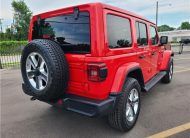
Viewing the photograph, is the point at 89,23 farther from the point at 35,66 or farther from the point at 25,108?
the point at 25,108

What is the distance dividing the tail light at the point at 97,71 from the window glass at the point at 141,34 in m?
1.47

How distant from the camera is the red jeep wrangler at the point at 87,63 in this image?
266 centimetres

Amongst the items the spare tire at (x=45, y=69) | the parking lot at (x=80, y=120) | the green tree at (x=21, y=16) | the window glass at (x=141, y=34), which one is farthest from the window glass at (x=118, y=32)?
the green tree at (x=21, y=16)

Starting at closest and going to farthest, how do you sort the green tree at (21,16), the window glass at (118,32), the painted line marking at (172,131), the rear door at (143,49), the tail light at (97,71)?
the tail light at (97,71), the window glass at (118,32), the painted line marking at (172,131), the rear door at (143,49), the green tree at (21,16)

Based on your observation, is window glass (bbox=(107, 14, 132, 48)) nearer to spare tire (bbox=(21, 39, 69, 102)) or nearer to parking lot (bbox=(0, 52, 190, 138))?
spare tire (bbox=(21, 39, 69, 102))

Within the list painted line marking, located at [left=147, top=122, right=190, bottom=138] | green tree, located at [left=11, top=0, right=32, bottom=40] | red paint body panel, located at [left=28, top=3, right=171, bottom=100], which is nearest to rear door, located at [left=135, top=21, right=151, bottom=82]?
red paint body panel, located at [left=28, top=3, right=171, bottom=100]

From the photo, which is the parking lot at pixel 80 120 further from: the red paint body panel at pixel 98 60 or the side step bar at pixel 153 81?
the red paint body panel at pixel 98 60

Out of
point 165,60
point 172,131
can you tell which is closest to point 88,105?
point 172,131

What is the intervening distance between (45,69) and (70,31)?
691mm

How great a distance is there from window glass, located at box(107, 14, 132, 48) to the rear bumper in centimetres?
84

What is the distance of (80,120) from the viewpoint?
3.64 metres

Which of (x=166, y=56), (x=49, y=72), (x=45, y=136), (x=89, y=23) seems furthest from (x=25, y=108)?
(x=166, y=56)

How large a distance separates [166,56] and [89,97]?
382 centimetres

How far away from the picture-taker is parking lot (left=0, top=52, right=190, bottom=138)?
3.20m
